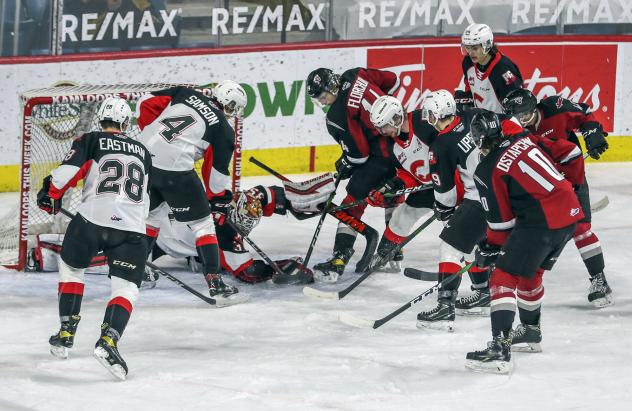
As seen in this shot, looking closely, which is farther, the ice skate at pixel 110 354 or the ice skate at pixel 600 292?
the ice skate at pixel 600 292

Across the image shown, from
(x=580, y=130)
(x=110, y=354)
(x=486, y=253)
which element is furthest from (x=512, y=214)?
(x=110, y=354)

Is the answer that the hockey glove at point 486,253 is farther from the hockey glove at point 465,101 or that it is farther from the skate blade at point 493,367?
the hockey glove at point 465,101

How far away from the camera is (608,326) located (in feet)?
20.5

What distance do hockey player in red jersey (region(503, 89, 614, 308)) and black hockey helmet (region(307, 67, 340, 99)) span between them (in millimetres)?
968

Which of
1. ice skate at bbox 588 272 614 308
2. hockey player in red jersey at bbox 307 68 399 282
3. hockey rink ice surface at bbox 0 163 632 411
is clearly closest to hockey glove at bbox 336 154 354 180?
hockey player in red jersey at bbox 307 68 399 282

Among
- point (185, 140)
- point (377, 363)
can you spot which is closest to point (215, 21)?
point (185, 140)

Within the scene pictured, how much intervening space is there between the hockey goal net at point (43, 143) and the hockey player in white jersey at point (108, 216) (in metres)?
1.50

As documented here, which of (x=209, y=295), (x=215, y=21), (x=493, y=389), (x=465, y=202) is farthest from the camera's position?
(x=215, y=21)

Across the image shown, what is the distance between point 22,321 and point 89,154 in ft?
3.62

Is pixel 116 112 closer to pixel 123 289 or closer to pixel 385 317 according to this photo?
pixel 123 289

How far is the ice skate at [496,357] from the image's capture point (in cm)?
545

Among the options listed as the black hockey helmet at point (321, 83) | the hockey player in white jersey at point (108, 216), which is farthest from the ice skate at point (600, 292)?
the hockey player in white jersey at point (108, 216)

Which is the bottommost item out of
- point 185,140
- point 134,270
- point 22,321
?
point 22,321

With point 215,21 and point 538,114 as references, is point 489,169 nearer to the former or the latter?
point 538,114
